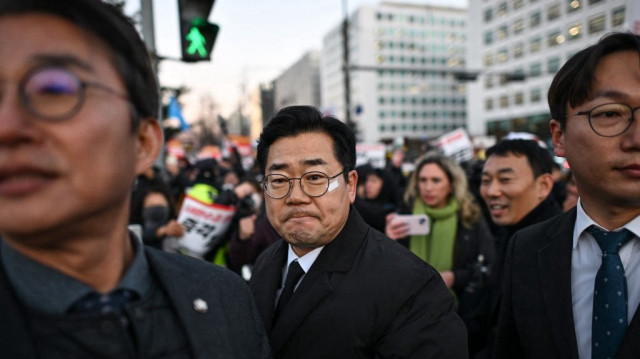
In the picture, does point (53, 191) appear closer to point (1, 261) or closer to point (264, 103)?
point (1, 261)

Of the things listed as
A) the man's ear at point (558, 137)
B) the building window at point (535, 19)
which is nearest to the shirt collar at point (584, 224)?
the man's ear at point (558, 137)

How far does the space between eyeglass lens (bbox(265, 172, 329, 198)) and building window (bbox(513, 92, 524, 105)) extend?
57160 millimetres

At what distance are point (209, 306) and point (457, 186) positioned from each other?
3552mm

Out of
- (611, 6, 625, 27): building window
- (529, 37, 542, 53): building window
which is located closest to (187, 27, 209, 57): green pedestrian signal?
(611, 6, 625, 27): building window

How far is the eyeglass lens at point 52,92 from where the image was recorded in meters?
0.87

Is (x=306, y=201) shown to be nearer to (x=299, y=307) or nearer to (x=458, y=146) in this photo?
(x=299, y=307)

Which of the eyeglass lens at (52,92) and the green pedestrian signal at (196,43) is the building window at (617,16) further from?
the eyeglass lens at (52,92)

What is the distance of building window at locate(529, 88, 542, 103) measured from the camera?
164ft

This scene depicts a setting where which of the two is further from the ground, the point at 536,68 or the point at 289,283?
the point at 536,68

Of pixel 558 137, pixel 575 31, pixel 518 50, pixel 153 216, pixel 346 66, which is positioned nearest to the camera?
pixel 558 137

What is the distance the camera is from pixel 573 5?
1770 inches

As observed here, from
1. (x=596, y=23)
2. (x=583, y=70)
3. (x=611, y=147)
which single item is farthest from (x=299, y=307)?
(x=596, y=23)

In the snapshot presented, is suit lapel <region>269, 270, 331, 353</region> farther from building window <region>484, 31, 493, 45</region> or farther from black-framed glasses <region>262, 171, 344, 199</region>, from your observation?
building window <region>484, 31, 493, 45</region>

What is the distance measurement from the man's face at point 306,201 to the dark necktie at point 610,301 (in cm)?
111
